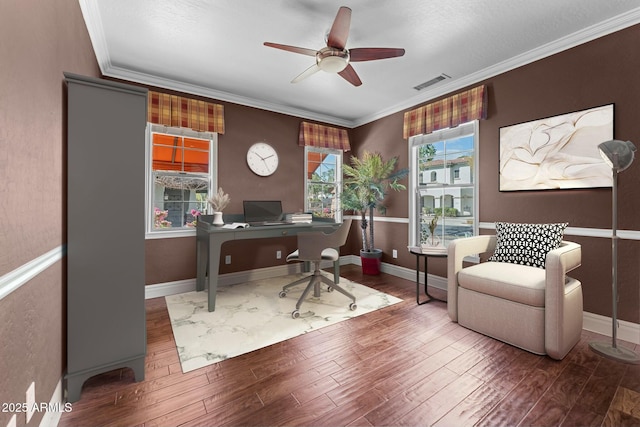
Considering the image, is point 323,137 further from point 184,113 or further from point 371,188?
point 184,113

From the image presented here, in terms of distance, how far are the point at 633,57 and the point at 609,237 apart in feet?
4.79

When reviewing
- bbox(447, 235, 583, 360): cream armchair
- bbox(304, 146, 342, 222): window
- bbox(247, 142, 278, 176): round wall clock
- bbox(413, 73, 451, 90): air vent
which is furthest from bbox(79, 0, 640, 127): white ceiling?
bbox(447, 235, 583, 360): cream armchair

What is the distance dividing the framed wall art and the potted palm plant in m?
1.34

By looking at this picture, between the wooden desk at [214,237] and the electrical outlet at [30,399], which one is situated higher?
the wooden desk at [214,237]

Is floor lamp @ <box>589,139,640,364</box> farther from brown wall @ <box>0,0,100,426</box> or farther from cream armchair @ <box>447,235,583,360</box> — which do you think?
brown wall @ <box>0,0,100,426</box>

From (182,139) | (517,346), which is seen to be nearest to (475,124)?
(517,346)

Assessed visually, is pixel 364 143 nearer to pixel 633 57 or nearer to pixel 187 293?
pixel 633 57

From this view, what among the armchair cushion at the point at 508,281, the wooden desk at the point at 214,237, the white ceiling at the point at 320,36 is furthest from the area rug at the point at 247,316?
the white ceiling at the point at 320,36

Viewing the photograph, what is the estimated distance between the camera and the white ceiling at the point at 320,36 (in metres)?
2.04

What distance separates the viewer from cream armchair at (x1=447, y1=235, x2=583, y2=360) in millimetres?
1863

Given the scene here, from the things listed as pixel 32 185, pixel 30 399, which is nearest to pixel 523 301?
pixel 30 399

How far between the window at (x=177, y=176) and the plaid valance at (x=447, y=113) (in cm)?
274

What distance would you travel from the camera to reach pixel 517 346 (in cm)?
205

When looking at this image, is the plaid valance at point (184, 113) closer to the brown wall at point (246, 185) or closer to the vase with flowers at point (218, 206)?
the brown wall at point (246, 185)
